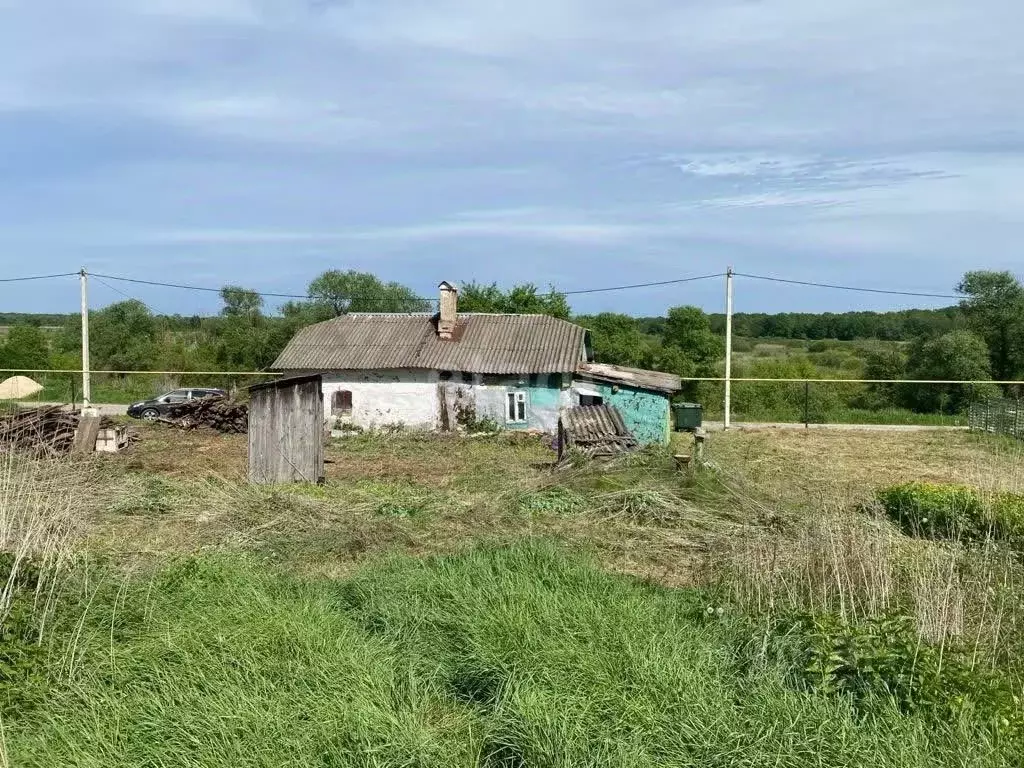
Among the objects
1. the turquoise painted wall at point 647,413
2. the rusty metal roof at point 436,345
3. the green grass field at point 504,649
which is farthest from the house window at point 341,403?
the green grass field at point 504,649

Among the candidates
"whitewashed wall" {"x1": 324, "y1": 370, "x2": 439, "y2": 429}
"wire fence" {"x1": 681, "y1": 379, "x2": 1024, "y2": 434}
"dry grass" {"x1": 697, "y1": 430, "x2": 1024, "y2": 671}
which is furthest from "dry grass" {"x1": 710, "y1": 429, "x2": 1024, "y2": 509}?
"whitewashed wall" {"x1": 324, "y1": 370, "x2": 439, "y2": 429}

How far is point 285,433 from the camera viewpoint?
50.2 feet

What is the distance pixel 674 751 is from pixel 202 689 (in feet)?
9.26

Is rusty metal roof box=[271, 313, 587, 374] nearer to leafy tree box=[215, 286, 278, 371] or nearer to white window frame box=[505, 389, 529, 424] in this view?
white window frame box=[505, 389, 529, 424]

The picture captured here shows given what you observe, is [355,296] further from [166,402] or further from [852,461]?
[852,461]

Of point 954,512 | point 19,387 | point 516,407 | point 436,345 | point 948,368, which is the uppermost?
point 436,345

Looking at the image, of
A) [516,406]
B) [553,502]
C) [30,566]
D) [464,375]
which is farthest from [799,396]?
[30,566]

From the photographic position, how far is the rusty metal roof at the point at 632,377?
2273 centimetres

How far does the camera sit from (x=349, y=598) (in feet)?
24.4

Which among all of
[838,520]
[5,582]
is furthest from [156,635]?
[838,520]

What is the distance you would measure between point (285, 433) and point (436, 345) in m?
10.7

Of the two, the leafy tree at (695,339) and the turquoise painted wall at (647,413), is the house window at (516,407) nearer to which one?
the turquoise painted wall at (647,413)

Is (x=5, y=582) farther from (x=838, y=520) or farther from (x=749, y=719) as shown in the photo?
(x=838, y=520)

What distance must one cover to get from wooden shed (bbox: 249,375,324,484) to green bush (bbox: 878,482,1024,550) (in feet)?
30.5
